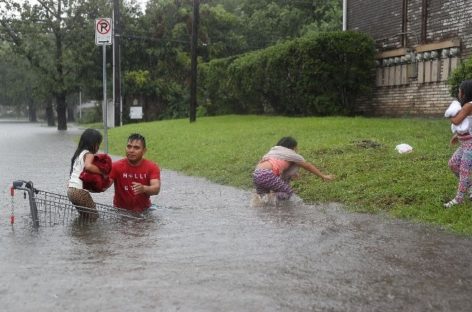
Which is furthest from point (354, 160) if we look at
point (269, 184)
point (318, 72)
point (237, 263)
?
point (318, 72)

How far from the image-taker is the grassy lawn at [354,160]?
725 cm

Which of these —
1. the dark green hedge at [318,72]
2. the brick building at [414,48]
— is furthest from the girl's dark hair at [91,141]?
the dark green hedge at [318,72]

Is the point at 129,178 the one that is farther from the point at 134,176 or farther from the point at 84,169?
the point at 84,169

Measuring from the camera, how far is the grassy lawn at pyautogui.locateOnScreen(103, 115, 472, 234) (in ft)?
23.8

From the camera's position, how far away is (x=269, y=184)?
8.05 metres

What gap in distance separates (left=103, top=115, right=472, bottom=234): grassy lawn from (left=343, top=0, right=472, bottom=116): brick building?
99.5 inches

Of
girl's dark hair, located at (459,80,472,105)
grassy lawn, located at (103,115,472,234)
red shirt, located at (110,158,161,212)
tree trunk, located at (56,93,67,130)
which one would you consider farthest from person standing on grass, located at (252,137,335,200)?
tree trunk, located at (56,93,67,130)

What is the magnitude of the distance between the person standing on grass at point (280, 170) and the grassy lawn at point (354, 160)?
364mm

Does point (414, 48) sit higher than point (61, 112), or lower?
higher

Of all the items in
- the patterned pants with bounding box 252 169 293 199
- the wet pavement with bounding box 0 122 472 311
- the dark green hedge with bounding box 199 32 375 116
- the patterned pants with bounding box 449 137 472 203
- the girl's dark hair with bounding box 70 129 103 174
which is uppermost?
the dark green hedge with bounding box 199 32 375 116

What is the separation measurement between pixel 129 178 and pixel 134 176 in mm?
65

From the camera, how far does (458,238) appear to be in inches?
225

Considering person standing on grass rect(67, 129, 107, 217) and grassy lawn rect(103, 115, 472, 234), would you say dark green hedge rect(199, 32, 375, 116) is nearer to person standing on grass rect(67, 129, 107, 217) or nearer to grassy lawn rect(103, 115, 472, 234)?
grassy lawn rect(103, 115, 472, 234)

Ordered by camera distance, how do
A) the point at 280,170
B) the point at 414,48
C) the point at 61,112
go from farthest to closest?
the point at 61,112, the point at 414,48, the point at 280,170
